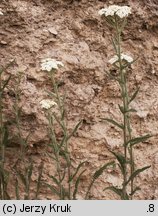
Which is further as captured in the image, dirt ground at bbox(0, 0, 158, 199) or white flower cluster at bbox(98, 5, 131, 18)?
dirt ground at bbox(0, 0, 158, 199)

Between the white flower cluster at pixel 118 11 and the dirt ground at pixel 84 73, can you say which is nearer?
the white flower cluster at pixel 118 11

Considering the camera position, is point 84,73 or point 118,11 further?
point 84,73
